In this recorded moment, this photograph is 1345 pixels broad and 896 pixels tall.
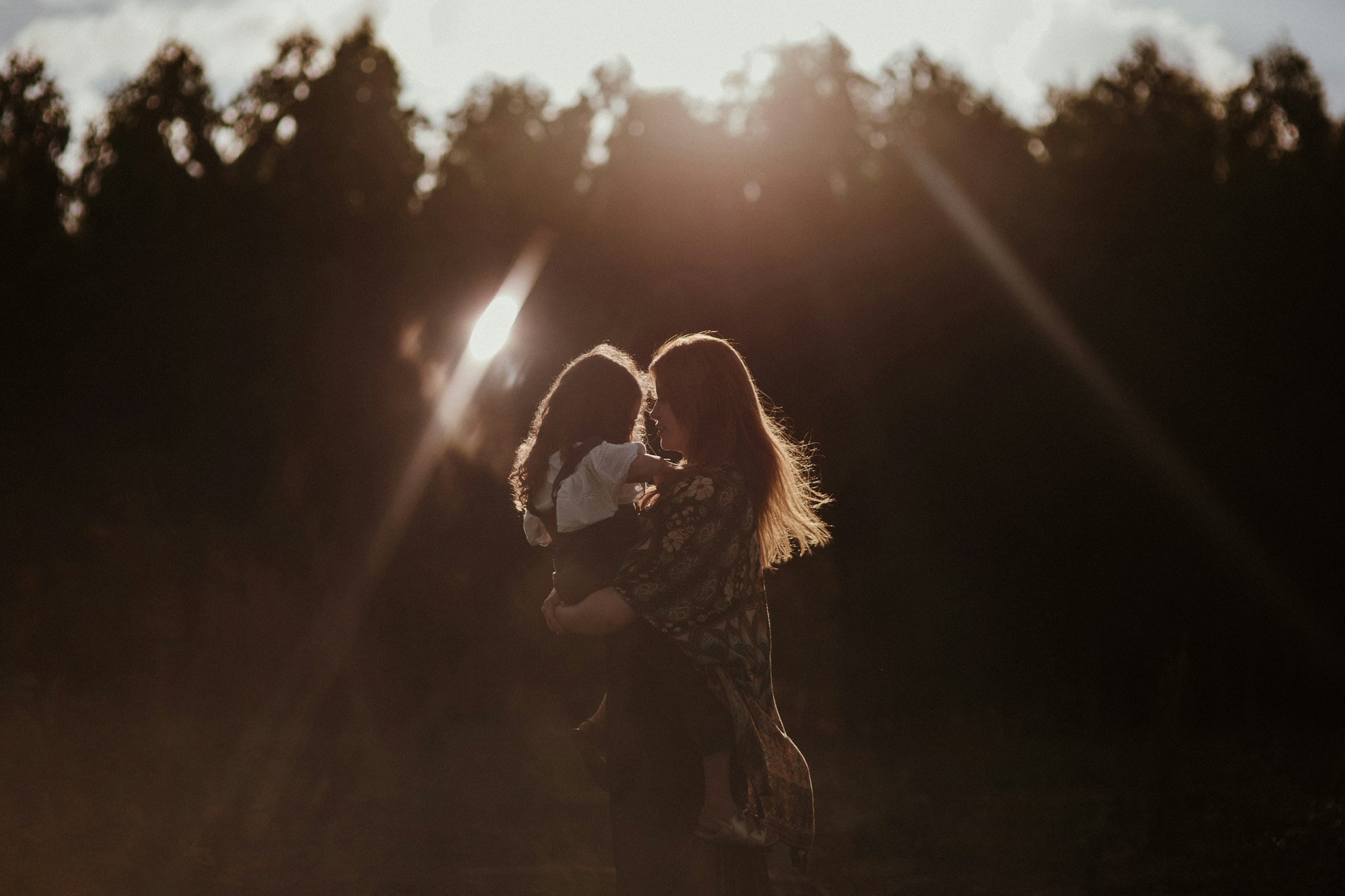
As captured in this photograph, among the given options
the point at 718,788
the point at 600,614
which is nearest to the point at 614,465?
the point at 600,614

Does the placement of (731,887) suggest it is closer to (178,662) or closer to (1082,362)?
(178,662)

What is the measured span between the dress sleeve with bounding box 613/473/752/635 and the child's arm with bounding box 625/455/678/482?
63 mm

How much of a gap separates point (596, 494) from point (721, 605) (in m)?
0.41

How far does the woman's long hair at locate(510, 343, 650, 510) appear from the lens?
2975 millimetres

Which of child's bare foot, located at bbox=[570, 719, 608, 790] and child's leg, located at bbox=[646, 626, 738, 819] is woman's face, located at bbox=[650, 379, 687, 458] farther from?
child's bare foot, located at bbox=[570, 719, 608, 790]

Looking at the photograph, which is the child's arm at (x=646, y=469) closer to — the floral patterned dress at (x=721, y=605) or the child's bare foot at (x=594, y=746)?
the floral patterned dress at (x=721, y=605)

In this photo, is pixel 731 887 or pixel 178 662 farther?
pixel 178 662

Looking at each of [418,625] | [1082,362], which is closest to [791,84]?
[1082,362]

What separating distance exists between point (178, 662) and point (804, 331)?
18.8ft

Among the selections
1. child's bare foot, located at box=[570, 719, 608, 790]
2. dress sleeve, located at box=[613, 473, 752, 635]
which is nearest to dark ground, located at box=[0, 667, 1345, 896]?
child's bare foot, located at box=[570, 719, 608, 790]

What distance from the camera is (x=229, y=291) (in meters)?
8.97

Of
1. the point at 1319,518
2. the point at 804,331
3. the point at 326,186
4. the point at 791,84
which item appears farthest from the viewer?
Result: the point at 791,84

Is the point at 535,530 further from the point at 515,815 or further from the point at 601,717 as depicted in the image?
the point at 515,815

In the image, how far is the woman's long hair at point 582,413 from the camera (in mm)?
2975
